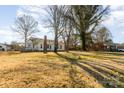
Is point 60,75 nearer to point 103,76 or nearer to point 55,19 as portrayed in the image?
point 103,76

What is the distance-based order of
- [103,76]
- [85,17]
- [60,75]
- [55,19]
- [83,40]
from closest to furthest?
[60,75] < [103,76] < [85,17] < [55,19] < [83,40]

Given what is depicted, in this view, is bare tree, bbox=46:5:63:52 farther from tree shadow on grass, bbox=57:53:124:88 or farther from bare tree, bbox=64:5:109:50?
tree shadow on grass, bbox=57:53:124:88

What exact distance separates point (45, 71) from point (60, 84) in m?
0.78

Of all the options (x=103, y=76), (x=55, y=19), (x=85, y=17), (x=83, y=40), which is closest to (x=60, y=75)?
(x=103, y=76)

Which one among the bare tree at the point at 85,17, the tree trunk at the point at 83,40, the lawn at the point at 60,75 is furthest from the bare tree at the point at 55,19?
the lawn at the point at 60,75

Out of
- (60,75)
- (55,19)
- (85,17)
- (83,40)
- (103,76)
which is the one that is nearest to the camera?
(60,75)

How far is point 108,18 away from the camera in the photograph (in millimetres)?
6875

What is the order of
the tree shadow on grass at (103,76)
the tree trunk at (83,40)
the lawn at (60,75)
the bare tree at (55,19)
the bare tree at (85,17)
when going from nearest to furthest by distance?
the lawn at (60,75) < the tree shadow on grass at (103,76) < the bare tree at (85,17) < the bare tree at (55,19) < the tree trunk at (83,40)

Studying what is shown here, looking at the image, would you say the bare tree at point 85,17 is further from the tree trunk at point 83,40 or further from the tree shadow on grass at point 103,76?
the tree shadow on grass at point 103,76

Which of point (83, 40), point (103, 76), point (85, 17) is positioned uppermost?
point (85, 17)

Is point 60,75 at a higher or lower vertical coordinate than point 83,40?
lower

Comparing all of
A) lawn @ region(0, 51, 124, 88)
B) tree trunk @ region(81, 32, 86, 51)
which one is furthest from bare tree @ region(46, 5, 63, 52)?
lawn @ region(0, 51, 124, 88)
